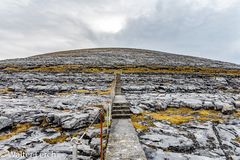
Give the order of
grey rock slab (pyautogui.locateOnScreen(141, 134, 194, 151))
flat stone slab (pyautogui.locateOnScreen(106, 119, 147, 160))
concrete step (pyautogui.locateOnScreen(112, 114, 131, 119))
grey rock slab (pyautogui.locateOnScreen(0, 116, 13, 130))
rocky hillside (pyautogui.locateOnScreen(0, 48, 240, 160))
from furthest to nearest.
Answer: concrete step (pyautogui.locateOnScreen(112, 114, 131, 119)), grey rock slab (pyautogui.locateOnScreen(0, 116, 13, 130)), grey rock slab (pyautogui.locateOnScreen(141, 134, 194, 151)), rocky hillside (pyautogui.locateOnScreen(0, 48, 240, 160)), flat stone slab (pyautogui.locateOnScreen(106, 119, 147, 160))

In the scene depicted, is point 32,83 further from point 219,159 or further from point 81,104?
point 219,159

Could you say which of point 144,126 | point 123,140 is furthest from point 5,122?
point 144,126

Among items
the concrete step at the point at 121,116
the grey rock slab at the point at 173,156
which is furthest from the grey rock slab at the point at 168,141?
the concrete step at the point at 121,116

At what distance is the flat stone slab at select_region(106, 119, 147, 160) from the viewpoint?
262 inches

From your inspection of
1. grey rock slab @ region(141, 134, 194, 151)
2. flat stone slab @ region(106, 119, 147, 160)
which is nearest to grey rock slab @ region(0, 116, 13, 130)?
flat stone slab @ region(106, 119, 147, 160)

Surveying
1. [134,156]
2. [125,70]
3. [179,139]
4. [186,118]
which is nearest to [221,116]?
[186,118]

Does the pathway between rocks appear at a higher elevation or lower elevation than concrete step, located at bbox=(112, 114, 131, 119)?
A: lower

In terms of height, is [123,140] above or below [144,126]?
below

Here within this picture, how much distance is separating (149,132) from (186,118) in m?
3.09

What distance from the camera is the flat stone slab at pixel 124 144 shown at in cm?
666

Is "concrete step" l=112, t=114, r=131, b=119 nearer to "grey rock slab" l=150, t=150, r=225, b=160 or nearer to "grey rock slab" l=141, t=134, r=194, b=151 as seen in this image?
"grey rock slab" l=141, t=134, r=194, b=151

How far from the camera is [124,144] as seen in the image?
7648mm

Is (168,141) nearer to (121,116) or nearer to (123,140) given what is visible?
(123,140)

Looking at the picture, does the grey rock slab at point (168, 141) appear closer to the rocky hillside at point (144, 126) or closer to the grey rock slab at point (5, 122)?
the rocky hillside at point (144, 126)
